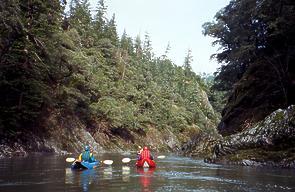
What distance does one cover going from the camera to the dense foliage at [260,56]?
30.0 metres

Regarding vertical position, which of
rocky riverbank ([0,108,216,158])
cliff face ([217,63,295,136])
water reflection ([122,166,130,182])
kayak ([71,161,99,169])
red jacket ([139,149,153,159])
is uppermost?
cliff face ([217,63,295,136])

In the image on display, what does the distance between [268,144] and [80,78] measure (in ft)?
89.5

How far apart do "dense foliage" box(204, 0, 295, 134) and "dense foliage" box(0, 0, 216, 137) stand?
16556 mm

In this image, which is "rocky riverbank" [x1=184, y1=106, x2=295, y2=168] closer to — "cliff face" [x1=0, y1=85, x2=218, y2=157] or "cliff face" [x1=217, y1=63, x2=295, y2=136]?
"cliff face" [x1=217, y1=63, x2=295, y2=136]

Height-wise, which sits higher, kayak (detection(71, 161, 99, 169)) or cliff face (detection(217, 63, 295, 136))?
cliff face (detection(217, 63, 295, 136))

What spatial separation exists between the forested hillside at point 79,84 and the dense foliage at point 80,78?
0.24ft

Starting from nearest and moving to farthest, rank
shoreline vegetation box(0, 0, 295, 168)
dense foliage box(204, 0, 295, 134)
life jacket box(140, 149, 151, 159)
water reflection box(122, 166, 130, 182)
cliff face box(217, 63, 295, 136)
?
water reflection box(122, 166, 130, 182)
life jacket box(140, 149, 151, 159)
shoreline vegetation box(0, 0, 295, 168)
dense foliage box(204, 0, 295, 134)
cliff face box(217, 63, 295, 136)


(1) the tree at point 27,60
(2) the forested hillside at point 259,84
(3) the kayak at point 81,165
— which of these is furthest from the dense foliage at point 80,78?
(2) the forested hillside at point 259,84

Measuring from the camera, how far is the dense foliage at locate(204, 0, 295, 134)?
30.0 metres

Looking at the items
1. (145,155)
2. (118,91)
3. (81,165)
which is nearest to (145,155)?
(145,155)

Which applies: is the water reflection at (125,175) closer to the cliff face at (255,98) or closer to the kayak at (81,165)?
the kayak at (81,165)

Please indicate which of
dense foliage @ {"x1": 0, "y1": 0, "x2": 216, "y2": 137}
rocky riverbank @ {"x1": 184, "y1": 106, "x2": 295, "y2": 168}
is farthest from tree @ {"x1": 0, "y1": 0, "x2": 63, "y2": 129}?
rocky riverbank @ {"x1": 184, "y1": 106, "x2": 295, "y2": 168}

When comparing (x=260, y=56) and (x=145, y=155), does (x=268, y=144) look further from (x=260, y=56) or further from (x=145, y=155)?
(x=260, y=56)

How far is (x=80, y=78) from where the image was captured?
47750mm
